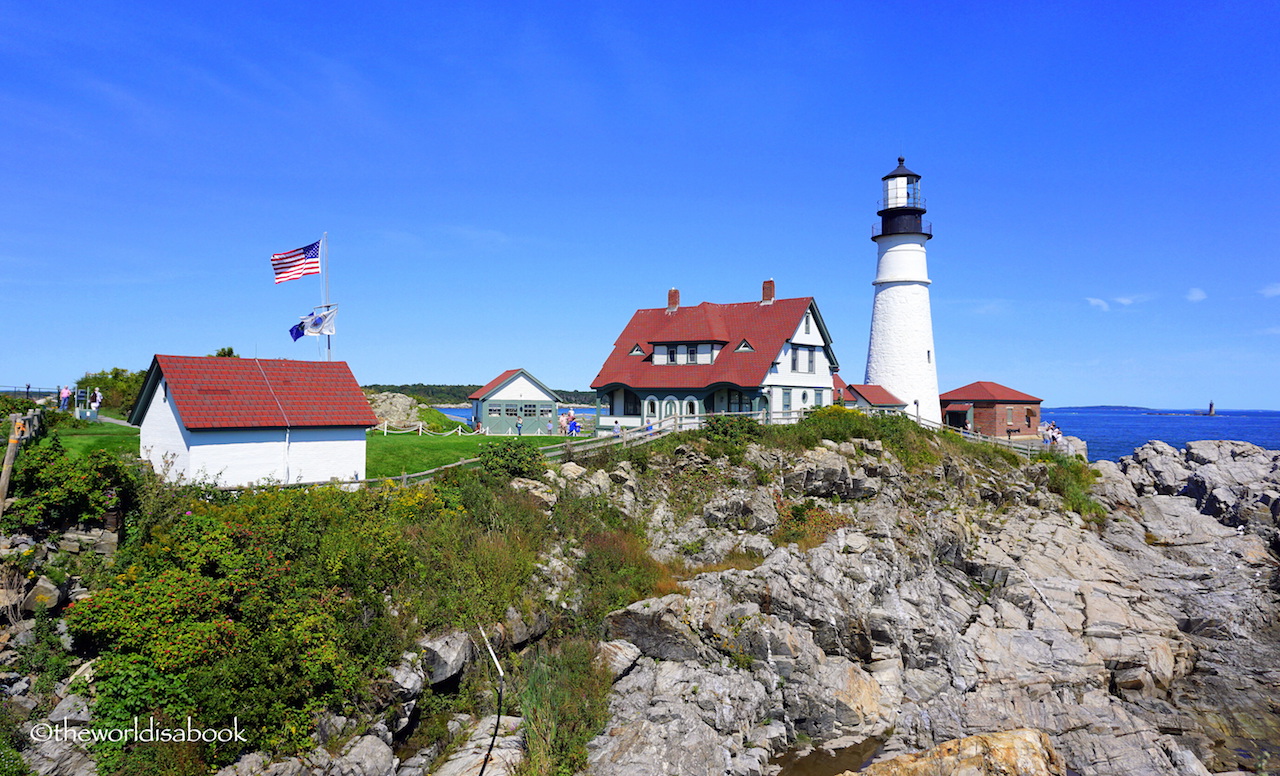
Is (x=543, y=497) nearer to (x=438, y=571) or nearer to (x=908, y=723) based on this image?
(x=438, y=571)

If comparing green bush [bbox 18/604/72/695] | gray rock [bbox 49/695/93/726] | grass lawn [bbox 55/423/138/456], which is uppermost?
grass lawn [bbox 55/423/138/456]

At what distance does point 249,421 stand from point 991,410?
4467cm

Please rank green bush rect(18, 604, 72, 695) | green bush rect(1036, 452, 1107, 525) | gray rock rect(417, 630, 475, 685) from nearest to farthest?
green bush rect(18, 604, 72, 695)
gray rock rect(417, 630, 475, 685)
green bush rect(1036, 452, 1107, 525)

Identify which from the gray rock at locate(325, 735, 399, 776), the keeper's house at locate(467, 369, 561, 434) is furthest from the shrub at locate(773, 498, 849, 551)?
the keeper's house at locate(467, 369, 561, 434)

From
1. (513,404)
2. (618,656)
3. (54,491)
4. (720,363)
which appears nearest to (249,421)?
(54,491)

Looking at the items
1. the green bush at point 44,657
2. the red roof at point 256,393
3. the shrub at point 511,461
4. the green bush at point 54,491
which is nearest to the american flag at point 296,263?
the red roof at point 256,393

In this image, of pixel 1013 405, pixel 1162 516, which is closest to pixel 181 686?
pixel 1162 516

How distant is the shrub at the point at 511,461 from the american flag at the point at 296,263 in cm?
1035

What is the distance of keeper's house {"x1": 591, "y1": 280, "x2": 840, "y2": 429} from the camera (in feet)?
123

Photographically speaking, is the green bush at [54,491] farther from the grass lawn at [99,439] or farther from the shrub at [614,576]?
the shrub at [614,576]

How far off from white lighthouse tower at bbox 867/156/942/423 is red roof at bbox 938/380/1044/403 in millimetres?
6267

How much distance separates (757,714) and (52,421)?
28750 millimetres

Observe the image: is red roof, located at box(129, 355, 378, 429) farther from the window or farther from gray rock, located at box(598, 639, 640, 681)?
the window

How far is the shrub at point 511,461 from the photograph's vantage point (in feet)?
76.7
